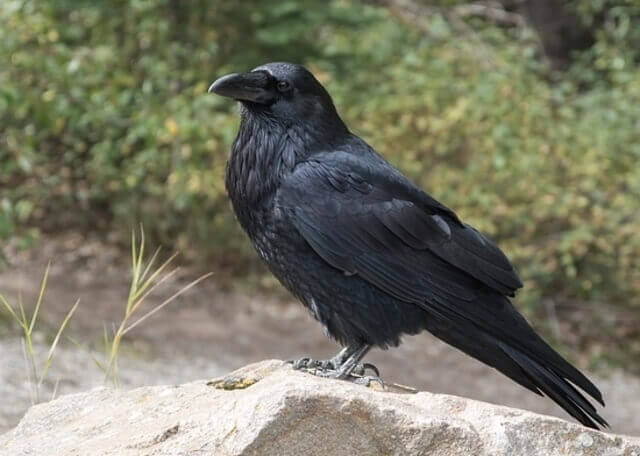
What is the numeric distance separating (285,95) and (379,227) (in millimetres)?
623

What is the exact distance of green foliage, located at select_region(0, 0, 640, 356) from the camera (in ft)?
26.4

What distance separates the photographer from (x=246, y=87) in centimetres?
397

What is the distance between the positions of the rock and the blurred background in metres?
4.15

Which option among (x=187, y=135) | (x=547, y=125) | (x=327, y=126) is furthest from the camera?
(x=547, y=125)

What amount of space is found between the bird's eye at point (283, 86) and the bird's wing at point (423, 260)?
0.99 feet

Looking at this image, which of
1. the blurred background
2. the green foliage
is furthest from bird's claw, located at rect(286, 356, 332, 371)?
the green foliage

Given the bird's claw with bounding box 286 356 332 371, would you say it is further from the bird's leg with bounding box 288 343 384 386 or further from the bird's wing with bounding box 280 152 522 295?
the bird's wing with bounding box 280 152 522 295

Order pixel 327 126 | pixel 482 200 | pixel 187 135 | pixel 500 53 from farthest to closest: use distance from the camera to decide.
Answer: pixel 500 53 < pixel 482 200 < pixel 187 135 < pixel 327 126

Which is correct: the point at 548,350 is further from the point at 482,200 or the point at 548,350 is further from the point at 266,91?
the point at 482,200

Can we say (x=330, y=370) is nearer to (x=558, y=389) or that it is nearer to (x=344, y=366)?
(x=344, y=366)

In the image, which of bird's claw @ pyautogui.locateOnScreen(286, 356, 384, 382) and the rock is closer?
the rock

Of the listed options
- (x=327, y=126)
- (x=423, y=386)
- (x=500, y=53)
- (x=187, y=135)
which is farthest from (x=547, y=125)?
(x=327, y=126)

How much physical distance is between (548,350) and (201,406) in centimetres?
134

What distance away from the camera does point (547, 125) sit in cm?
904
